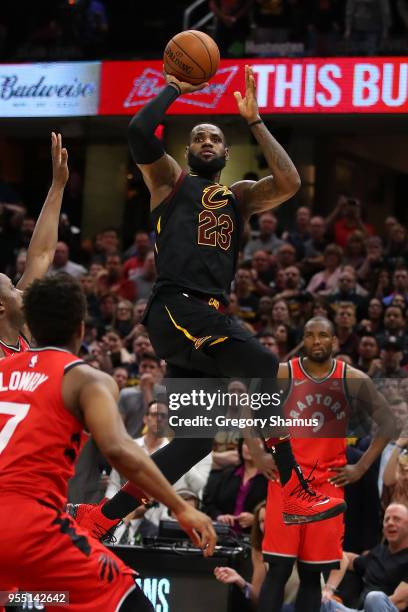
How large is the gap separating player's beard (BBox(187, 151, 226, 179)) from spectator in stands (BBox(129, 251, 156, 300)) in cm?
803

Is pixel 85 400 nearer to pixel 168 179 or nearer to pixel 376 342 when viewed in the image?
pixel 168 179

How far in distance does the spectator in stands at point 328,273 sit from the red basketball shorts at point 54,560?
9232 millimetres

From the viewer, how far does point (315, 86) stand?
15.3 metres

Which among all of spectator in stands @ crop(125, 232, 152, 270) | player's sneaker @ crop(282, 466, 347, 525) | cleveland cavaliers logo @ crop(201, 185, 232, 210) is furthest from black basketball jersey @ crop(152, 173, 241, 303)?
spectator in stands @ crop(125, 232, 152, 270)

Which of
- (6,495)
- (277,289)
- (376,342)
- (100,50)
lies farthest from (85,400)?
(100,50)

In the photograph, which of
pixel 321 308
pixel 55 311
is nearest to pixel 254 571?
pixel 321 308

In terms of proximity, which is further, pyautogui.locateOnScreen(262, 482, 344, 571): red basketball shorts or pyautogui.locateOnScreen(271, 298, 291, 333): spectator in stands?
pyautogui.locateOnScreen(271, 298, 291, 333): spectator in stands

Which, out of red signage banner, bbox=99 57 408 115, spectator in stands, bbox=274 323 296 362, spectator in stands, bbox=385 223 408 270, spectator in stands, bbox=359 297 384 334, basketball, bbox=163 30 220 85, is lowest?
basketball, bbox=163 30 220 85

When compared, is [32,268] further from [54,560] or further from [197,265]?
[54,560]

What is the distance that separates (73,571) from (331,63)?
1203 centimetres

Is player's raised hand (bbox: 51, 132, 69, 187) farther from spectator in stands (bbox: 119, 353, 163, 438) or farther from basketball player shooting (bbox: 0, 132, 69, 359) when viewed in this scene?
spectator in stands (bbox: 119, 353, 163, 438)

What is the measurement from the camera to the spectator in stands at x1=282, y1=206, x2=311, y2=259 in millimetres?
14479

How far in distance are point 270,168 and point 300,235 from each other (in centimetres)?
882

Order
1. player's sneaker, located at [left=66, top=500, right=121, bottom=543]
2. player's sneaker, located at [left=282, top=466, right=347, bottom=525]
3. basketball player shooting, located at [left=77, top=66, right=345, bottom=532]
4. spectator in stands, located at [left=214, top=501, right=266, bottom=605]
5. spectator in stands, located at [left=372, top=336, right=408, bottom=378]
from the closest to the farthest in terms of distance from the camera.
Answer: basketball player shooting, located at [left=77, top=66, right=345, bottom=532] < player's sneaker, located at [left=66, top=500, right=121, bottom=543] < player's sneaker, located at [left=282, top=466, right=347, bottom=525] < spectator in stands, located at [left=214, top=501, right=266, bottom=605] < spectator in stands, located at [left=372, top=336, right=408, bottom=378]
